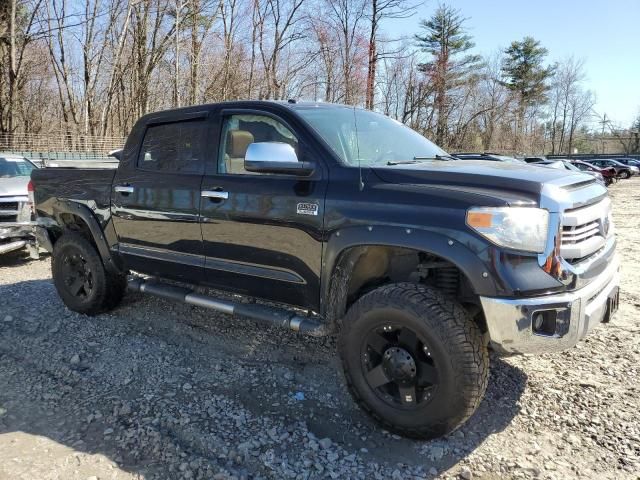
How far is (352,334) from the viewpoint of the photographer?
3061mm

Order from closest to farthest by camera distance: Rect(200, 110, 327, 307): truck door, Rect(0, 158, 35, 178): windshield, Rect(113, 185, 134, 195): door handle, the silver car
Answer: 1. Rect(200, 110, 327, 307): truck door
2. Rect(113, 185, 134, 195): door handle
3. the silver car
4. Rect(0, 158, 35, 178): windshield

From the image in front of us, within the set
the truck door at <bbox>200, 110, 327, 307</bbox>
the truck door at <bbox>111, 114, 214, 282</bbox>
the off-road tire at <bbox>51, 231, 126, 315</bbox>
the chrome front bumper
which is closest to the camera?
the chrome front bumper

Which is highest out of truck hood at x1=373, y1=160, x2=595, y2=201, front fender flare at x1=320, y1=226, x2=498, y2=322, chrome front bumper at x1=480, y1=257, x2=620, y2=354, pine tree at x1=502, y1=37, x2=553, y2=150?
pine tree at x1=502, y1=37, x2=553, y2=150

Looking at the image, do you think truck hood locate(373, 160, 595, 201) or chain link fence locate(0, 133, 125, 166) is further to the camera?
chain link fence locate(0, 133, 125, 166)

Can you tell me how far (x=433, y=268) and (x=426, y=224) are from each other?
1.57ft

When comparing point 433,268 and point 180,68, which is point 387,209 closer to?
point 433,268

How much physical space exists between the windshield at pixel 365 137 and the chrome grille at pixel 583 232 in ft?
3.92

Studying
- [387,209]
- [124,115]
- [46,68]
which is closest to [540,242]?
[387,209]

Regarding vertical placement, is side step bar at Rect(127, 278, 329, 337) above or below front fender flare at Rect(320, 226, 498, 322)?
below

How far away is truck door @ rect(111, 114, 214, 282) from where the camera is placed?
3.96 meters

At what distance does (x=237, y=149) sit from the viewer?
3.79 meters

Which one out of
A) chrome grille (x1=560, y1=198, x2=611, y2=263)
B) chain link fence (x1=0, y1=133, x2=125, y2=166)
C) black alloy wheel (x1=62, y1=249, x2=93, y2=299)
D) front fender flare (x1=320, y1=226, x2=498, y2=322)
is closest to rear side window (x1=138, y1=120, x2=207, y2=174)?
black alloy wheel (x1=62, y1=249, x2=93, y2=299)

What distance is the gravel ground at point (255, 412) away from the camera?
109 inches

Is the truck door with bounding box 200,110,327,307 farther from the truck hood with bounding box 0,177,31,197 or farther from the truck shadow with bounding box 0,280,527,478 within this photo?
the truck hood with bounding box 0,177,31,197
